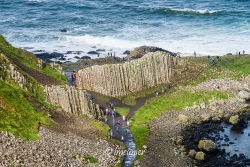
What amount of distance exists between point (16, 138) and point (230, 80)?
116 feet

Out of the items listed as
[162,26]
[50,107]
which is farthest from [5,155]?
[162,26]

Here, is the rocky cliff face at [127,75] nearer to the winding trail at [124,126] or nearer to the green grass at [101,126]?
the winding trail at [124,126]

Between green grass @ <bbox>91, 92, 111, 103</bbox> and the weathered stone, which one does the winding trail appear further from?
the weathered stone

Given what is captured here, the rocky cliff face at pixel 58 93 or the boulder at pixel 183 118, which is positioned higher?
the rocky cliff face at pixel 58 93

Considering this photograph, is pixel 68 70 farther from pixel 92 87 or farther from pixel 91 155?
pixel 91 155

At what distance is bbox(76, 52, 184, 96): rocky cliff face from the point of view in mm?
64062

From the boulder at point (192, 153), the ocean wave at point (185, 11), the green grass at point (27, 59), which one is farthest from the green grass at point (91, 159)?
the ocean wave at point (185, 11)

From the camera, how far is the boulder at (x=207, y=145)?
4728 centimetres

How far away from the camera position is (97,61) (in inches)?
3243

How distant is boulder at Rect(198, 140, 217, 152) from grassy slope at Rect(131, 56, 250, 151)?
21.5 ft

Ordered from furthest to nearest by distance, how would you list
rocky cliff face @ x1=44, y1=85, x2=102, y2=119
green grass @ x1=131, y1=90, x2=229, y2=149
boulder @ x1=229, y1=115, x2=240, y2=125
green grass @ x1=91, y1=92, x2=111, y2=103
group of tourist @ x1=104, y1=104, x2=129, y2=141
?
1. green grass @ x1=91, y1=92, x2=111, y2=103
2. green grass @ x1=131, y1=90, x2=229, y2=149
3. rocky cliff face @ x1=44, y1=85, x2=102, y2=119
4. boulder @ x1=229, y1=115, x2=240, y2=125
5. group of tourist @ x1=104, y1=104, x2=129, y2=141

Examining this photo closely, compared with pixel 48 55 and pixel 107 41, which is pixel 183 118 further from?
pixel 107 41

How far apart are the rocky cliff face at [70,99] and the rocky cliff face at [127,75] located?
32.1ft

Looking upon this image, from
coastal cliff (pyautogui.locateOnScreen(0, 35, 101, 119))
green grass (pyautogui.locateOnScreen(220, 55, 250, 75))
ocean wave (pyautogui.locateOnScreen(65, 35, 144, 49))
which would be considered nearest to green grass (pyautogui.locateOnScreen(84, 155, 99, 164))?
coastal cliff (pyautogui.locateOnScreen(0, 35, 101, 119))
